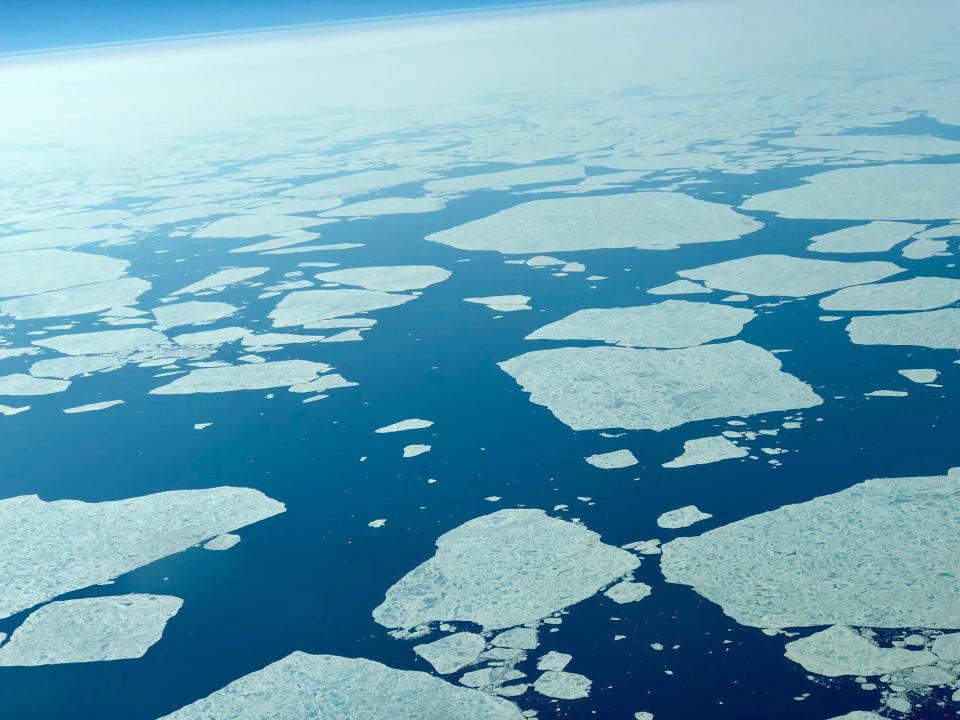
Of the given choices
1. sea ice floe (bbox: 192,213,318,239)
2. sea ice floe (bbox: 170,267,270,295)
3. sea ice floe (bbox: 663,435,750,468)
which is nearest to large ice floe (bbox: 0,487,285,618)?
sea ice floe (bbox: 663,435,750,468)

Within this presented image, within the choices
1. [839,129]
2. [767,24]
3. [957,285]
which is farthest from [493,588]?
[767,24]

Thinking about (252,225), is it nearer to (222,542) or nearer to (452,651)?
(222,542)

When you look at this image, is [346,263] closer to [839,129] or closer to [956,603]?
[956,603]

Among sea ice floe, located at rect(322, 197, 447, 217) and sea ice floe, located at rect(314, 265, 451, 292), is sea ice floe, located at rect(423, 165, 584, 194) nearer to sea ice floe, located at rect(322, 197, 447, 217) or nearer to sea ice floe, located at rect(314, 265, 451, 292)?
sea ice floe, located at rect(322, 197, 447, 217)

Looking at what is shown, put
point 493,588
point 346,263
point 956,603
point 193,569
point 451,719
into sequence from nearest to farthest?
point 451,719 < point 956,603 < point 493,588 < point 193,569 < point 346,263

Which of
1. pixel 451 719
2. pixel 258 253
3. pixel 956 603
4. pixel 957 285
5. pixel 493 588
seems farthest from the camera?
pixel 258 253

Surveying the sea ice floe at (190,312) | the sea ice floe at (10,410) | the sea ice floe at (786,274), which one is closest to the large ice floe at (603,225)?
the sea ice floe at (786,274)

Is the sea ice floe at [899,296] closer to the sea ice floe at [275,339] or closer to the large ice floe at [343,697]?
the sea ice floe at [275,339]
